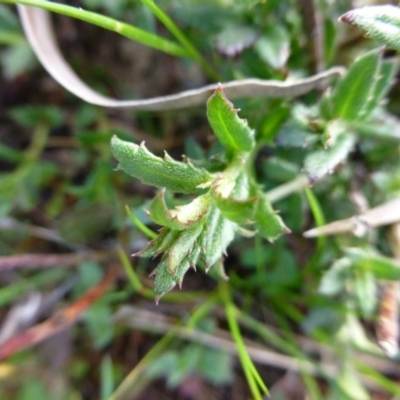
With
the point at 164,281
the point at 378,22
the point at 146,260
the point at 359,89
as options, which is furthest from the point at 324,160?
the point at 146,260

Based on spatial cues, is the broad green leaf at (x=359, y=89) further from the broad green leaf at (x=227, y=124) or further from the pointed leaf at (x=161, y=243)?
the pointed leaf at (x=161, y=243)

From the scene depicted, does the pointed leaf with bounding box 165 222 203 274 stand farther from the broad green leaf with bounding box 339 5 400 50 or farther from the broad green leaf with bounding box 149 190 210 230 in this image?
the broad green leaf with bounding box 339 5 400 50

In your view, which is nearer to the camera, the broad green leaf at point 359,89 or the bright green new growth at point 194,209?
the bright green new growth at point 194,209

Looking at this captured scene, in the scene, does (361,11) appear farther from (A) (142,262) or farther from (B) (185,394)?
(B) (185,394)

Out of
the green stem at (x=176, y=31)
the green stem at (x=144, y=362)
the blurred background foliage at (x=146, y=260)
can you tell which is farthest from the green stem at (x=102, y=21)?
the green stem at (x=144, y=362)

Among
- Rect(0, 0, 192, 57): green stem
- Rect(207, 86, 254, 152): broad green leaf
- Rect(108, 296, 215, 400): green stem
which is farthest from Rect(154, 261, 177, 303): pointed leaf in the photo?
Rect(108, 296, 215, 400): green stem

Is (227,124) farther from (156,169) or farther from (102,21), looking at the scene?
(102,21)
